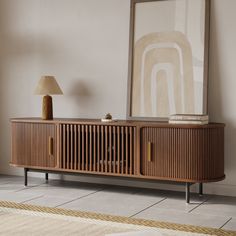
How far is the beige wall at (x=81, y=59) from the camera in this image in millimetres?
4375

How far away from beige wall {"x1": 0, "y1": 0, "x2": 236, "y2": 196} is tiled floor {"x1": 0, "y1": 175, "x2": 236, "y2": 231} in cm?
A: 28

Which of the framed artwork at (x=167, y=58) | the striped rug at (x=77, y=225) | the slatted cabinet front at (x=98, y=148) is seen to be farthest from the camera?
the framed artwork at (x=167, y=58)

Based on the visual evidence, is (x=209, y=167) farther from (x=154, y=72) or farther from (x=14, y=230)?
(x=14, y=230)

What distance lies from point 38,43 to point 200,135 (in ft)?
6.99

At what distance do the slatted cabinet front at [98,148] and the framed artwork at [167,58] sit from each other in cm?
39

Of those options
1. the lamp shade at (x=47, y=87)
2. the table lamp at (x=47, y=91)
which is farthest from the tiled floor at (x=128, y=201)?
the lamp shade at (x=47, y=87)

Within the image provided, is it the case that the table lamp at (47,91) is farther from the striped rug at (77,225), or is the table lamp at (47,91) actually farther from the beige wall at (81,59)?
the striped rug at (77,225)

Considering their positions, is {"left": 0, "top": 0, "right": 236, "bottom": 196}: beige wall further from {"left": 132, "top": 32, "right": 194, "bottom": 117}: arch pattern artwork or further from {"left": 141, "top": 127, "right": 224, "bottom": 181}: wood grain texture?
{"left": 141, "top": 127, "right": 224, "bottom": 181}: wood grain texture

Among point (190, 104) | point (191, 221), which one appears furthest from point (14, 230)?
point (190, 104)

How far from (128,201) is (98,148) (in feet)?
1.81

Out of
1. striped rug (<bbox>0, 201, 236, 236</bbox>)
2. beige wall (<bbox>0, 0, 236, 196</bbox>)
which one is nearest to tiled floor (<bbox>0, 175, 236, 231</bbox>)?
striped rug (<bbox>0, 201, 236, 236</bbox>)

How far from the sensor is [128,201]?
412cm

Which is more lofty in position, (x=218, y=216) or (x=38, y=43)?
(x=38, y=43)

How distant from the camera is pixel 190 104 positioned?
4406mm
